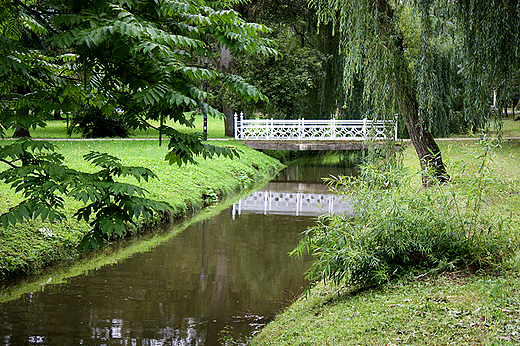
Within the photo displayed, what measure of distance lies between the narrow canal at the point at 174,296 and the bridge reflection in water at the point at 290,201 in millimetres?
2753

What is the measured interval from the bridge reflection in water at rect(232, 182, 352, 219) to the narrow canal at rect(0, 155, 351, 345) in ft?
9.03

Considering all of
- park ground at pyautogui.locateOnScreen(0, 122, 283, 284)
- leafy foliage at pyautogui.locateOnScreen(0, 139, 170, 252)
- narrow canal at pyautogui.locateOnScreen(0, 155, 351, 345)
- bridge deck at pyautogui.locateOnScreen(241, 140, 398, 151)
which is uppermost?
bridge deck at pyautogui.locateOnScreen(241, 140, 398, 151)

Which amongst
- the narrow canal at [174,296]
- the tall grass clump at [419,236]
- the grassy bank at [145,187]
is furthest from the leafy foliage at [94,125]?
the tall grass clump at [419,236]

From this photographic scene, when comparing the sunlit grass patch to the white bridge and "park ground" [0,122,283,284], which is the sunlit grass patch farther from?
the white bridge

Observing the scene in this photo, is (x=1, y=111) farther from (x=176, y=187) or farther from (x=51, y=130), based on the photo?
(x=51, y=130)

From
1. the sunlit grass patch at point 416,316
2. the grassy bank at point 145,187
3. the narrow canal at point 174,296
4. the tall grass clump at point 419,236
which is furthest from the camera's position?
the grassy bank at point 145,187

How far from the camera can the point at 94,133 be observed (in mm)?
28453

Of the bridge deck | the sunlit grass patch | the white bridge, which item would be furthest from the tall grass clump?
the bridge deck

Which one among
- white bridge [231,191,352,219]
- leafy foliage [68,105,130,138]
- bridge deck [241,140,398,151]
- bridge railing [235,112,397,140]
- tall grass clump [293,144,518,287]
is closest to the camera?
tall grass clump [293,144,518,287]

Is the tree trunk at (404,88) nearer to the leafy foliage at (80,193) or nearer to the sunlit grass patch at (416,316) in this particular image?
the sunlit grass patch at (416,316)

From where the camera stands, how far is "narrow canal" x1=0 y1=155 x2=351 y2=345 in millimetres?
6156

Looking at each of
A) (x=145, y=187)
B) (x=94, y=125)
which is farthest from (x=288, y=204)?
(x=94, y=125)

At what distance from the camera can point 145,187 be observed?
42.8 feet

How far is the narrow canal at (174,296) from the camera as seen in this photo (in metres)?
6.16
